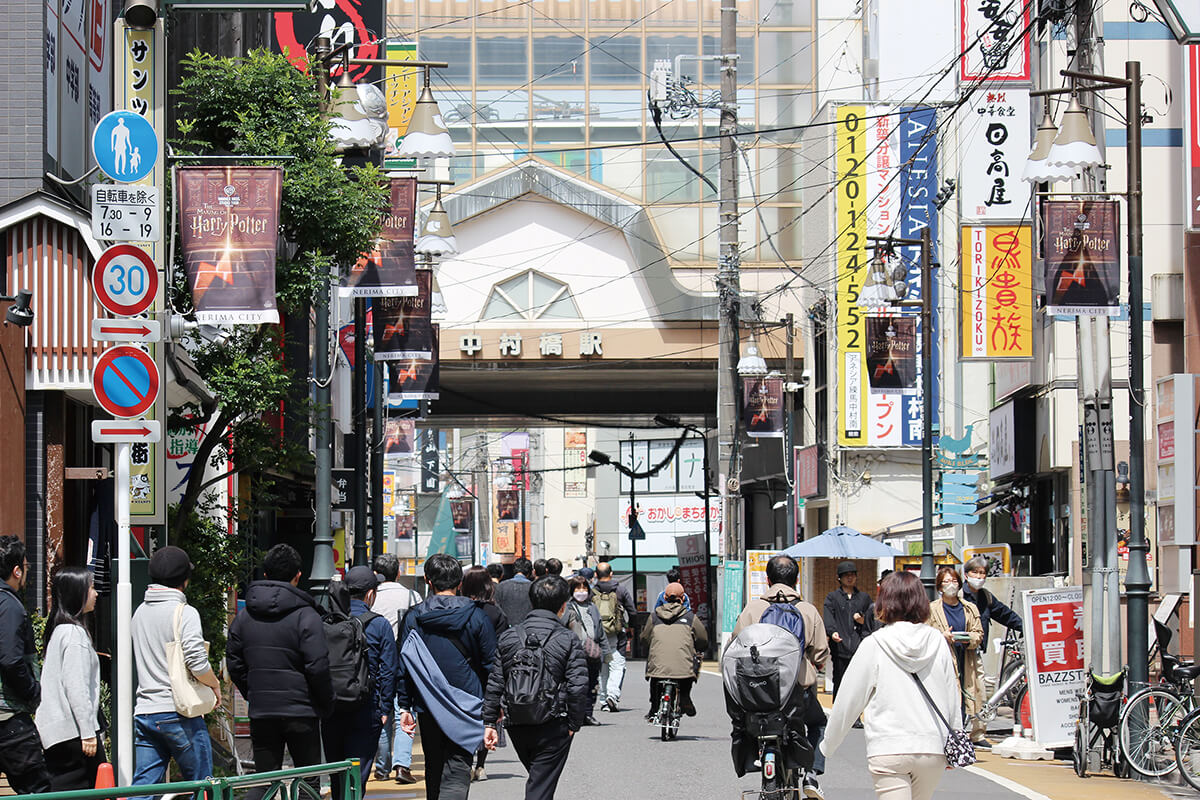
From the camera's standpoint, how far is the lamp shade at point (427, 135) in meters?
16.7

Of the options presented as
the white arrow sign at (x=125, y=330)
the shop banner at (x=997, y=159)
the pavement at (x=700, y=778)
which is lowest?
the pavement at (x=700, y=778)

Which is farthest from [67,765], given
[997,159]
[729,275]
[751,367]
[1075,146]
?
[751,367]

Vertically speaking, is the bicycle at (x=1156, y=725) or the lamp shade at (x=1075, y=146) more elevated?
the lamp shade at (x=1075, y=146)

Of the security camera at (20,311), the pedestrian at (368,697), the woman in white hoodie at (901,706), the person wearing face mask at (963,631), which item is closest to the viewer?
the woman in white hoodie at (901,706)

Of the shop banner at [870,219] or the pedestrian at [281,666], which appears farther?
the shop banner at [870,219]

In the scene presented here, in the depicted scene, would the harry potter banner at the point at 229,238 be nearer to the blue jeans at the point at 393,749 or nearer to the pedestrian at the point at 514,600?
the blue jeans at the point at 393,749

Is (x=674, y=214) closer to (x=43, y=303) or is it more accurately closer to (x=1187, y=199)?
(x=1187, y=199)

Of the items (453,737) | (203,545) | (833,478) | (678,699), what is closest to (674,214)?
(833,478)

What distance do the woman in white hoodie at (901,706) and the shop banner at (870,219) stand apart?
24045 millimetres

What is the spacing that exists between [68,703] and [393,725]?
20.3ft

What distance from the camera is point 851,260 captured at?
33.3 meters

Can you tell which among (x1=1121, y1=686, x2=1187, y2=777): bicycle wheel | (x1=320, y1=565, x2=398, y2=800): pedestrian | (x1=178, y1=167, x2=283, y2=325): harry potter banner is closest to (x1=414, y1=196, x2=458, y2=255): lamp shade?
(x1=178, y1=167, x2=283, y2=325): harry potter banner

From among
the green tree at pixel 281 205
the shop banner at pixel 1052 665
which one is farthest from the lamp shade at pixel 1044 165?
the green tree at pixel 281 205

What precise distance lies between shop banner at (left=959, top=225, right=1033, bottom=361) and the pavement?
8452 mm
